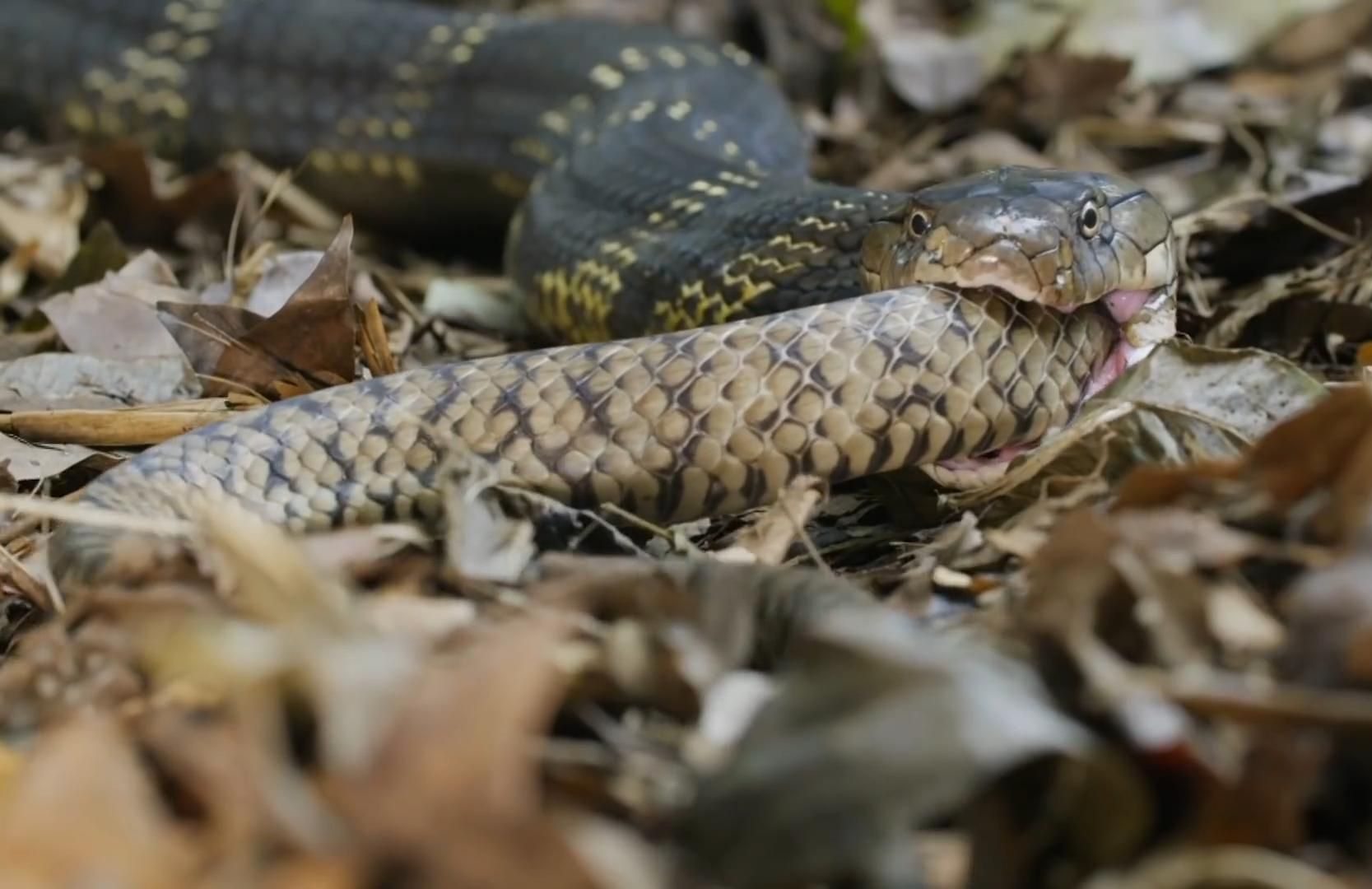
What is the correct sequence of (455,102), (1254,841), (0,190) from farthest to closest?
1. (455,102)
2. (0,190)
3. (1254,841)

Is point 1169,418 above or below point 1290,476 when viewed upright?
below

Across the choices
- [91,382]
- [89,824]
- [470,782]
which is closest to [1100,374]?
[470,782]

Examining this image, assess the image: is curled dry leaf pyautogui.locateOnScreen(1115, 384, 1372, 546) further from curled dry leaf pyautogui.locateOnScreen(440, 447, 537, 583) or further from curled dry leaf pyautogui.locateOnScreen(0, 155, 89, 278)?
curled dry leaf pyautogui.locateOnScreen(0, 155, 89, 278)

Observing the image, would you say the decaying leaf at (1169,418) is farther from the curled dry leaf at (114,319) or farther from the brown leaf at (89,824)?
the curled dry leaf at (114,319)

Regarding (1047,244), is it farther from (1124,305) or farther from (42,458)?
(42,458)

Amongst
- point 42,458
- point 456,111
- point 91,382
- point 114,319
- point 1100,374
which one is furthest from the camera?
point 456,111

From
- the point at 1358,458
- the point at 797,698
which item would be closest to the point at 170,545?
the point at 797,698

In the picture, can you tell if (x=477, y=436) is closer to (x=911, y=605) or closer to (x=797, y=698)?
(x=911, y=605)
